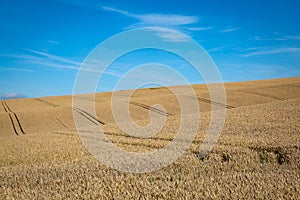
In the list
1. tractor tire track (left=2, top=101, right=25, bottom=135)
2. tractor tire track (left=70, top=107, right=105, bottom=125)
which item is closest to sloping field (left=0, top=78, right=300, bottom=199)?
tractor tire track (left=70, top=107, right=105, bottom=125)

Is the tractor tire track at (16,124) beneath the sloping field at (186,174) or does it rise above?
beneath

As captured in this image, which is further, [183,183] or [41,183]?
[41,183]

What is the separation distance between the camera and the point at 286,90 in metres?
45.0

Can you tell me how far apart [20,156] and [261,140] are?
1057 centimetres

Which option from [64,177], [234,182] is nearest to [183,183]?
[234,182]

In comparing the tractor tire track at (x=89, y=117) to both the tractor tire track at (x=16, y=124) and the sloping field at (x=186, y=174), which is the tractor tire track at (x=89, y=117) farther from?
the sloping field at (x=186, y=174)

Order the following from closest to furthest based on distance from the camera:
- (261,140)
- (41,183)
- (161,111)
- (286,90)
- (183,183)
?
(183,183) < (41,183) < (261,140) < (161,111) < (286,90)

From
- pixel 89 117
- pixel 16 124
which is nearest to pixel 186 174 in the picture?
pixel 89 117

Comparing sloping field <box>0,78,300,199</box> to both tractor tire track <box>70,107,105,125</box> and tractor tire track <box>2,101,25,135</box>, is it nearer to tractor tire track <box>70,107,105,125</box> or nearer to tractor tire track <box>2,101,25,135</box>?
tractor tire track <box>70,107,105,125</box>

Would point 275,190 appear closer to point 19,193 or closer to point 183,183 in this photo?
point 183,183

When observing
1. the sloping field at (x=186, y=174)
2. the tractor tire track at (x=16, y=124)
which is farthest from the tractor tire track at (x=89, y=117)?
the sloping field at (x=186, y=174)

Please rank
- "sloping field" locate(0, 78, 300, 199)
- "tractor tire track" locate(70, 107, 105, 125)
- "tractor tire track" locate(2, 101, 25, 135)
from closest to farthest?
1. "sloping field" locate(0, 78, 300, 199)
2. "tractor tire track" locate(2, 101, 25, 135)
3. "tractor tire track" locate(70, 107, 105, 125)

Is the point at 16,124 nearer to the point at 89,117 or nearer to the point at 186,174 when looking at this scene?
the point at 89,117

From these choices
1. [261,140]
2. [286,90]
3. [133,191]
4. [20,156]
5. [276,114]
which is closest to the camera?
[133,191]
